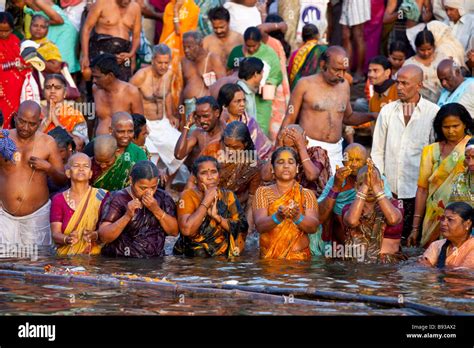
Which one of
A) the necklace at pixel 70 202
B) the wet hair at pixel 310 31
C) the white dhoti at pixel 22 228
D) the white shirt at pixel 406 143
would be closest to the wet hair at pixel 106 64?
the white dhoti at pixel 22 228

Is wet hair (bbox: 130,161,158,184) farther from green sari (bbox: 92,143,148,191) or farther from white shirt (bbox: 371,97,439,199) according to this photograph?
white shirt (bbox: 371,97,439,199)

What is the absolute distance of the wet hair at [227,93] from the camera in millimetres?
14258

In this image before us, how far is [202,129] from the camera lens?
14.1m

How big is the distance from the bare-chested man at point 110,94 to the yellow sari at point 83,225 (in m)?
2.33

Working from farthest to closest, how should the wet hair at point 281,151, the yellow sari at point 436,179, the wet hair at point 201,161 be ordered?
1. the yellow sari at point 436,179
2. the wet hair at point 201,161
3. the wet hair at point 281,151

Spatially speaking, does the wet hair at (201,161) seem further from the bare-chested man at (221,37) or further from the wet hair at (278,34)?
the wet hair at (278,34)

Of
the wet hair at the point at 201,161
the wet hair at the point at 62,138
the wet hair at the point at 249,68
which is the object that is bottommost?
the wet hair at the point at 201,161

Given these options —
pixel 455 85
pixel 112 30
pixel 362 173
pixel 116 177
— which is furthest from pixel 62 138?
pixel 455 85

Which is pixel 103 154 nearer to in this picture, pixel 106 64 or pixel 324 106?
pixel 106 64

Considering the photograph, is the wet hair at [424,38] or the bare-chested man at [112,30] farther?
the bare-chested man at [112,30]

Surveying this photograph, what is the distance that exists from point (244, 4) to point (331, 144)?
3298 millimetres

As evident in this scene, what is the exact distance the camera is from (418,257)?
1253 centimetres
